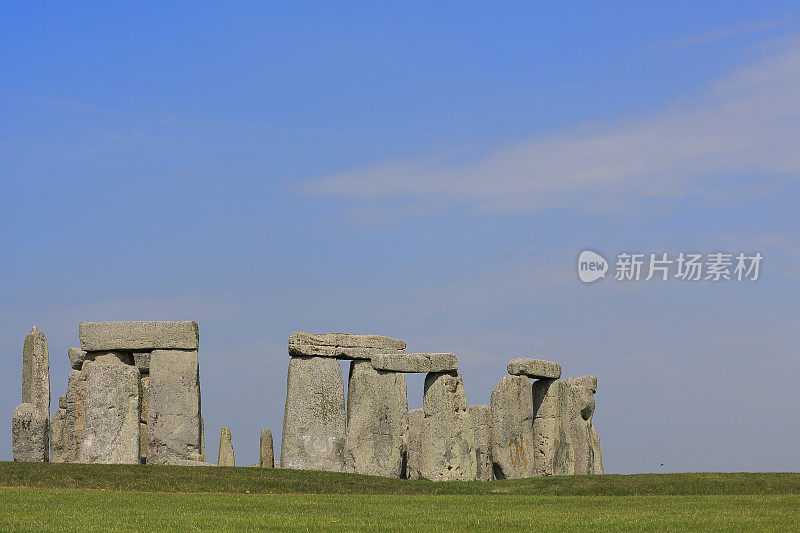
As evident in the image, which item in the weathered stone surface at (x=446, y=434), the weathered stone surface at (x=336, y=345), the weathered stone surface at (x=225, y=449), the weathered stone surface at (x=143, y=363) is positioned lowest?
the weathered stone surface at (x=225, y=449)

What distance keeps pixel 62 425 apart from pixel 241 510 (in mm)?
14167

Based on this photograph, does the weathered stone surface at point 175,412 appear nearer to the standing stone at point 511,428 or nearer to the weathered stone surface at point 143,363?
the weathered stone surface at point 143,363

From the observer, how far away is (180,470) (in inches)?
996

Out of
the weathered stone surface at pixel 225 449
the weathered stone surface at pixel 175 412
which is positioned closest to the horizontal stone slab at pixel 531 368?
the weathered stone surface at pixel 175 412

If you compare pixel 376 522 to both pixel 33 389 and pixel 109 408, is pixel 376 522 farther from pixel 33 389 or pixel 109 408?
pixel 33 389

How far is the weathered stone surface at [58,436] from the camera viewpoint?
31.0 m

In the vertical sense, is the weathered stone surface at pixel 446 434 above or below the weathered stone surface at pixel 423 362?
below

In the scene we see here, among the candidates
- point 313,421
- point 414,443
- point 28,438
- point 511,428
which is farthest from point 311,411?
point 28,438

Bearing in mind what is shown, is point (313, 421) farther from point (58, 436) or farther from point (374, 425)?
point (58, 436)

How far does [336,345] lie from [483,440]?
5436mm

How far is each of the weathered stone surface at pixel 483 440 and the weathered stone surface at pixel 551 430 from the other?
1181 mm

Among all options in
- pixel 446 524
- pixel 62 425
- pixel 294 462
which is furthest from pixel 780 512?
pixel 62 425

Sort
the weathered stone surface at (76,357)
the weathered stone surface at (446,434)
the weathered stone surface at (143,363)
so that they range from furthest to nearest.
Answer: the weathered stone surface at (143,363) → the weathered stone surface at (76,357) → the weathered stone surface at (446,434)

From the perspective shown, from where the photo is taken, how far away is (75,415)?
94.9 feet
